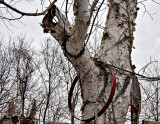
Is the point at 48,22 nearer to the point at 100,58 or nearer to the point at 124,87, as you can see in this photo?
→ the point at 100,58

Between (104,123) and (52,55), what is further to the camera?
(52,55)

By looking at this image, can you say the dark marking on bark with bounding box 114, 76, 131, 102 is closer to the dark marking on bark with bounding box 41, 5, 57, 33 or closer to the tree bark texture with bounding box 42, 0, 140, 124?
the tree bark texture with bounding box 42, 0, 140, 124

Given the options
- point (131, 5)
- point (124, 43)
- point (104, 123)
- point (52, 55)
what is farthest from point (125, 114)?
point (52, 55)

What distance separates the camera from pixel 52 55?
36.8 ft

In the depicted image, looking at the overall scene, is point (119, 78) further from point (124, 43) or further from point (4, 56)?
point (4, 56)

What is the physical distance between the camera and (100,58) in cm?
203

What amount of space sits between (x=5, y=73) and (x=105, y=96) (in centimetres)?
1230

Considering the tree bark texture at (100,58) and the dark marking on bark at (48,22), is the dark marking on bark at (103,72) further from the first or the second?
the dark marking on bark at (48,22)

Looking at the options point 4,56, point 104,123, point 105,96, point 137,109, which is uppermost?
point 4,56

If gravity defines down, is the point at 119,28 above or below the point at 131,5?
below

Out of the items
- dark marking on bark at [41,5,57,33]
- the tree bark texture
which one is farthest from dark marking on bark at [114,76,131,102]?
dark marking on bark at [41,5,57,33]

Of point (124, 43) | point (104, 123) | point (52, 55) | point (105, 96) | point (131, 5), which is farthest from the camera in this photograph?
point (52, 55)

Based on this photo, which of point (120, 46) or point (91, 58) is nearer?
point (91, 58)

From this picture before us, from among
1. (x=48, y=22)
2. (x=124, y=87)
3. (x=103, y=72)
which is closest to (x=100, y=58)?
(x=103, y=72)
